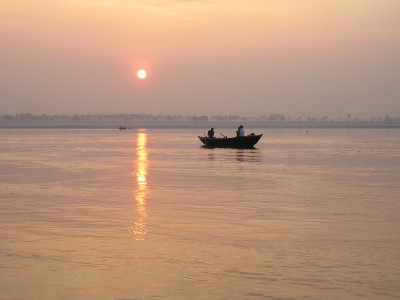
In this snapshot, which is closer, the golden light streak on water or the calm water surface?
the calm water surface

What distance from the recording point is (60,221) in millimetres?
18672

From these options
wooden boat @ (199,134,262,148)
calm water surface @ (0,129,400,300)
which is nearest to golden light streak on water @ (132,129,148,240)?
calm water surface @ (0,129,400,300)

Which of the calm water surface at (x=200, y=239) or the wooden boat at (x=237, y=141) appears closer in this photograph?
the calm water surface at (x=200, y=239)

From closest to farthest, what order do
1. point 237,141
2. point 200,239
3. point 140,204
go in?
1. point 200,239
2. point 140,204
3. point 237,141

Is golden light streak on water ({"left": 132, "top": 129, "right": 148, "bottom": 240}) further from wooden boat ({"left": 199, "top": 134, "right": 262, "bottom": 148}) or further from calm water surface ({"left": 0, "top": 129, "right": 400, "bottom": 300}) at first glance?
wooden boat ({"left": 199, "top": 134, "right": 262, "bottom": 148})

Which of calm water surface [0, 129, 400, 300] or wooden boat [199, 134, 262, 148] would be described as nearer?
calm water surface [0, 129, 400, 300]

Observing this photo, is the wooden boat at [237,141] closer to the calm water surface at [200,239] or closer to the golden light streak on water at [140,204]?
the golden light streak on water at [140,204]

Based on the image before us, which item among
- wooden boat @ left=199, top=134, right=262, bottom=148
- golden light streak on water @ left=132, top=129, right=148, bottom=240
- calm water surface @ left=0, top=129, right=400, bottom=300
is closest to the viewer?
calm water surface @ left=0, top=129, right=400, bottom=300

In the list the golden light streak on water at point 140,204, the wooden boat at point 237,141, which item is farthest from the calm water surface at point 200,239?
the wooden boat at point 237,141

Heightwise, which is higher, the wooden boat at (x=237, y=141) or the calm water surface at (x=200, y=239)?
the wooden boat at (x=237, y=141)

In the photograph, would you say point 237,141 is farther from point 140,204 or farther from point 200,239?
point 200,239

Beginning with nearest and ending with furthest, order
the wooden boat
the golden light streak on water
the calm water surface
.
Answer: the calm water surface
the golden light streak on water
the wooden boat

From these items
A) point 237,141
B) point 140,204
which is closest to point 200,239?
point 140,204

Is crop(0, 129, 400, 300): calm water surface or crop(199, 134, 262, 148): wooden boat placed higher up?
crop(199, 134, 262, 148): wooden boat
